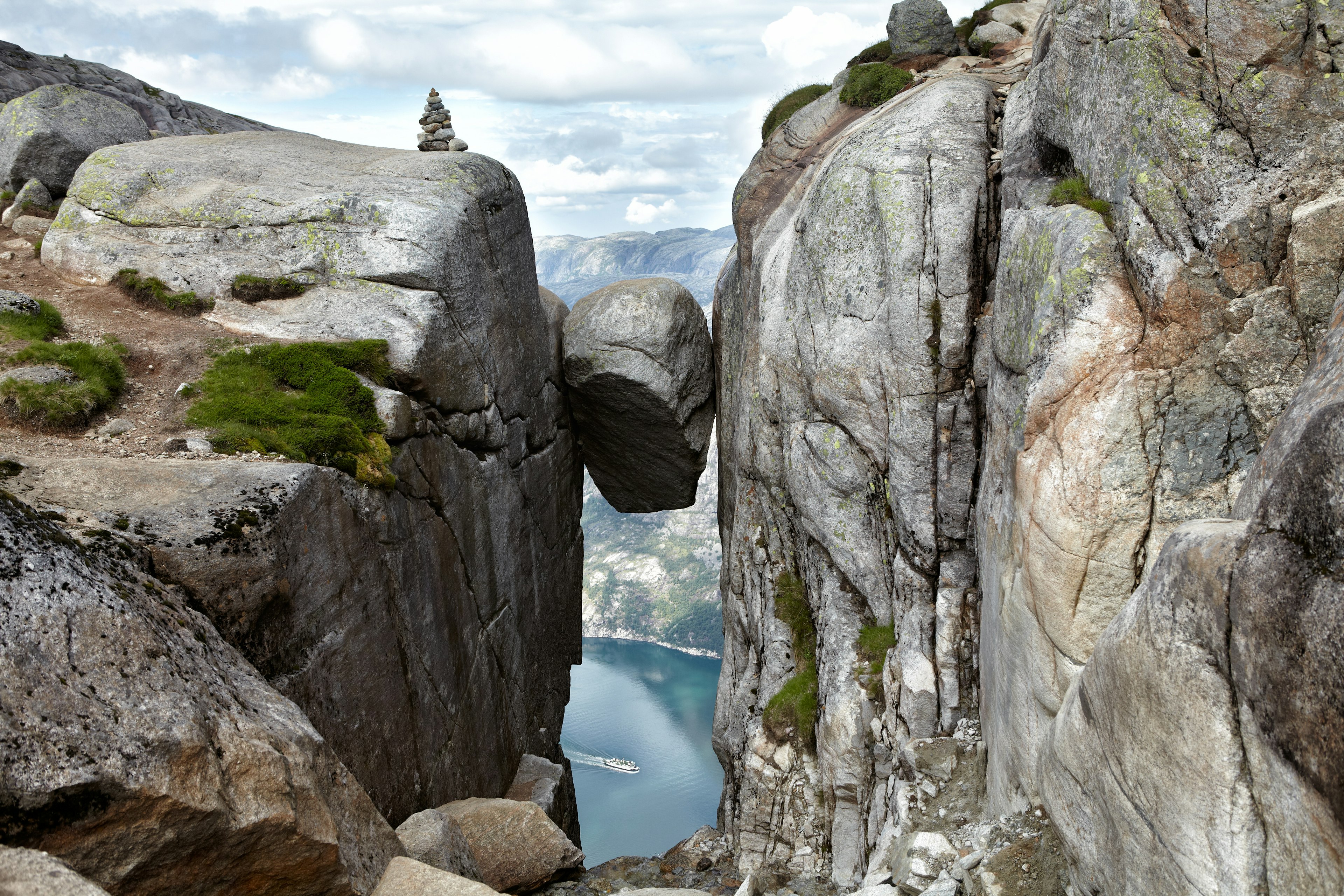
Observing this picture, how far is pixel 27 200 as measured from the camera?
23.8 meters

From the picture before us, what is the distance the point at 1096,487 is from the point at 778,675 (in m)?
13.7

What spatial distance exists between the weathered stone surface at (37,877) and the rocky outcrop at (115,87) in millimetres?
45959

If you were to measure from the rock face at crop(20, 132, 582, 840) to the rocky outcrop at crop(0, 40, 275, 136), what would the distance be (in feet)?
89.1

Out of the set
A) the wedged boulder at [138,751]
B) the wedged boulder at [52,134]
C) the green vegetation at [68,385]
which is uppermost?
the wedged boulder at [52,134]

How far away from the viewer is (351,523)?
15.2 metres

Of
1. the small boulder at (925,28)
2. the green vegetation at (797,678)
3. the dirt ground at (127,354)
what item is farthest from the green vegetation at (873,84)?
the dirt ground at (127,354)

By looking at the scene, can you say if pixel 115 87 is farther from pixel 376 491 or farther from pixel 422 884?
pixel 422 884

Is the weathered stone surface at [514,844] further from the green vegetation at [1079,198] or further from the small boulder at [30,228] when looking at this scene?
the small boulder at [30,228]

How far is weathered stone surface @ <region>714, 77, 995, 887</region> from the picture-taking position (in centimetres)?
1808

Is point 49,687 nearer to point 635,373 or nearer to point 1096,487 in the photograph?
point 1096,487

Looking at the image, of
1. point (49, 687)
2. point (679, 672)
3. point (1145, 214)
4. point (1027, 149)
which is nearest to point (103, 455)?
point (49, 687)

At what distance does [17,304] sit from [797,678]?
20.0m

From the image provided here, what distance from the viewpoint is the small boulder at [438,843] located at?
41.4 ft

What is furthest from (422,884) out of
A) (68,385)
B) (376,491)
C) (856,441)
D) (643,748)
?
(643,748)
